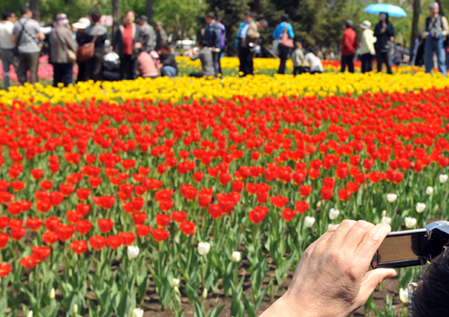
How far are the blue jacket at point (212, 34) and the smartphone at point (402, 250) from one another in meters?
13.5

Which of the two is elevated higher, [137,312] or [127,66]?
[127,66]

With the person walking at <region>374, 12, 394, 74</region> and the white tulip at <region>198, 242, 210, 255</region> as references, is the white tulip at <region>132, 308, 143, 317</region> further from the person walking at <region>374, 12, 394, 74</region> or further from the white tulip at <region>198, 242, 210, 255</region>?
the person walking at <region>374, 12, 394, 74</region>

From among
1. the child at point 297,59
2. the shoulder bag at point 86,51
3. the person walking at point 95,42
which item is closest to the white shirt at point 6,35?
the shoulder bag at point 86,51

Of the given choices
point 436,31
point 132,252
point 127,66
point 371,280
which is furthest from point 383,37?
point 371,280

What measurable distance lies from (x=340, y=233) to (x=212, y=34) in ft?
44.4

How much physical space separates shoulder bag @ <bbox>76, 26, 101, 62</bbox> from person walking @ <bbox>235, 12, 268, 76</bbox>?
4.02 metres

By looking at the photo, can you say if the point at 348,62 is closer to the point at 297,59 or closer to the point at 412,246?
the point at 297,59

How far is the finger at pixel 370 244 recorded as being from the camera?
3.31 ft

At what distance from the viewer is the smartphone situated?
3.32ft

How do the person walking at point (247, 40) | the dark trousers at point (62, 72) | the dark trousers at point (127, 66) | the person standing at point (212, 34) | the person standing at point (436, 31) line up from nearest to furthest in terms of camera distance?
the dark trousers at point (62, 72) → the dark trousers at point (127, 66) → the person standing at point (436, 31) → the person standing at point (212, 34) → the person walking at point (247, 40)

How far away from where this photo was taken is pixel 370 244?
1010mm

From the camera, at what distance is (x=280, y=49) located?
15422 mm

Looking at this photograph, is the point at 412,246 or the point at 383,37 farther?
the point at 383,37

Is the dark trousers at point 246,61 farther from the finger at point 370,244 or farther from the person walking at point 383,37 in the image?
the finger at point 370,244
